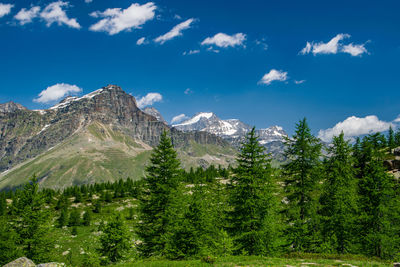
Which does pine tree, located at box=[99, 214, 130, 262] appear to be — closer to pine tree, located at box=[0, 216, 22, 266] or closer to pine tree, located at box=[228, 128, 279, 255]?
pine tree, located at box=[0, 216, 22, 266]

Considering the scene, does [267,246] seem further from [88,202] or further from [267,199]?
[88,202]

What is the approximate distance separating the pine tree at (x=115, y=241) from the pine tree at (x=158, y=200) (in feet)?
5.10

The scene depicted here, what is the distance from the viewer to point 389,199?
93.1 feet

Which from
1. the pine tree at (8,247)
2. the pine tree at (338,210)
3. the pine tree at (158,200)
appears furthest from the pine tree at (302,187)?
the pine tree at (8,247)

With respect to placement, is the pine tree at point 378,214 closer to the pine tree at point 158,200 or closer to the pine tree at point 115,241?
the pine tree at point 158,200

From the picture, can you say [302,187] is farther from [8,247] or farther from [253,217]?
[8,247]

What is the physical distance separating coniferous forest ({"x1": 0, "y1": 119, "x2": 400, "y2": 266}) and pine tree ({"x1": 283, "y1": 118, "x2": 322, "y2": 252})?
4.0 inches

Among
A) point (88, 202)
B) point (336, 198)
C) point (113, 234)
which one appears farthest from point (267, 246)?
point (88, 202)

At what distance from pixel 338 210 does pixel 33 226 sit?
33125mm

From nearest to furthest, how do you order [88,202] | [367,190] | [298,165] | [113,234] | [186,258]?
[186,258] → [113,234] → [298,165] → [367,190] → [88,202]

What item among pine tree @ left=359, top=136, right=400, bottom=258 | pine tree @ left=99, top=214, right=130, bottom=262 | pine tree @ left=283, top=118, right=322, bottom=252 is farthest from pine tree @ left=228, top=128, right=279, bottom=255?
pine tree @ left=359, top=136, right=400, bottom=258

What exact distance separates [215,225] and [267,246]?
567 cm

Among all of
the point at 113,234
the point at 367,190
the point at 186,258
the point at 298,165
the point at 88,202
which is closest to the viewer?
the point at 186,258

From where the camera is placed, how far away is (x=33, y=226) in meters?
27.5
